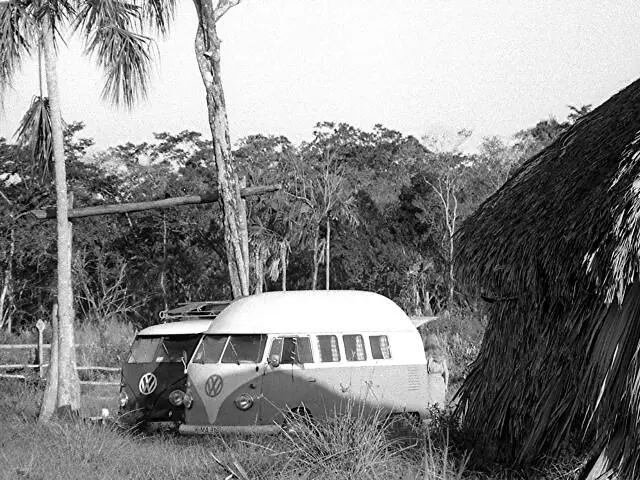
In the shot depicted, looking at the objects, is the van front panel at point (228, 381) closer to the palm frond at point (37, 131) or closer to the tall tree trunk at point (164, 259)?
the palm frond at point (37, 131)

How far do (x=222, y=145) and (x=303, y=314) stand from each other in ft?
24.1

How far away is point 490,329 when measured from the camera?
38.8 feet

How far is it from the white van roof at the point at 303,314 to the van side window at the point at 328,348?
0.12 metres

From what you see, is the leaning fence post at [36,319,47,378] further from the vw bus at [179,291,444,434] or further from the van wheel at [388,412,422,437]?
the van wheel at [388,412,422,437]

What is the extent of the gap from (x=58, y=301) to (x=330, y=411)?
6.68m

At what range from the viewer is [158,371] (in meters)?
18.6

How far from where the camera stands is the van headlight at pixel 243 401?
15.7 m

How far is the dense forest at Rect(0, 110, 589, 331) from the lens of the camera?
154ft

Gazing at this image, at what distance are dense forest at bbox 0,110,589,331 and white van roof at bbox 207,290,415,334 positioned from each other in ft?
93.2

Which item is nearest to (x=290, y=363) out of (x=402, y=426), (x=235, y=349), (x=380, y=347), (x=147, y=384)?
(x=235, y=349)

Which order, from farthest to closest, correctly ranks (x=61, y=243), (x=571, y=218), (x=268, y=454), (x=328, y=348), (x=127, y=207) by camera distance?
(x=127, y=207), (x=61, y=243), (x=328, y=348), (x=268, y=454), (x=571, y=218)

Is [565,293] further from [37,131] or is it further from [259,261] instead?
[259,261]

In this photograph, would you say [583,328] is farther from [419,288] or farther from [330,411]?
[419,288]

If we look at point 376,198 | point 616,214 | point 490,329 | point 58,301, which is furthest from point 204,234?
point 616,214
